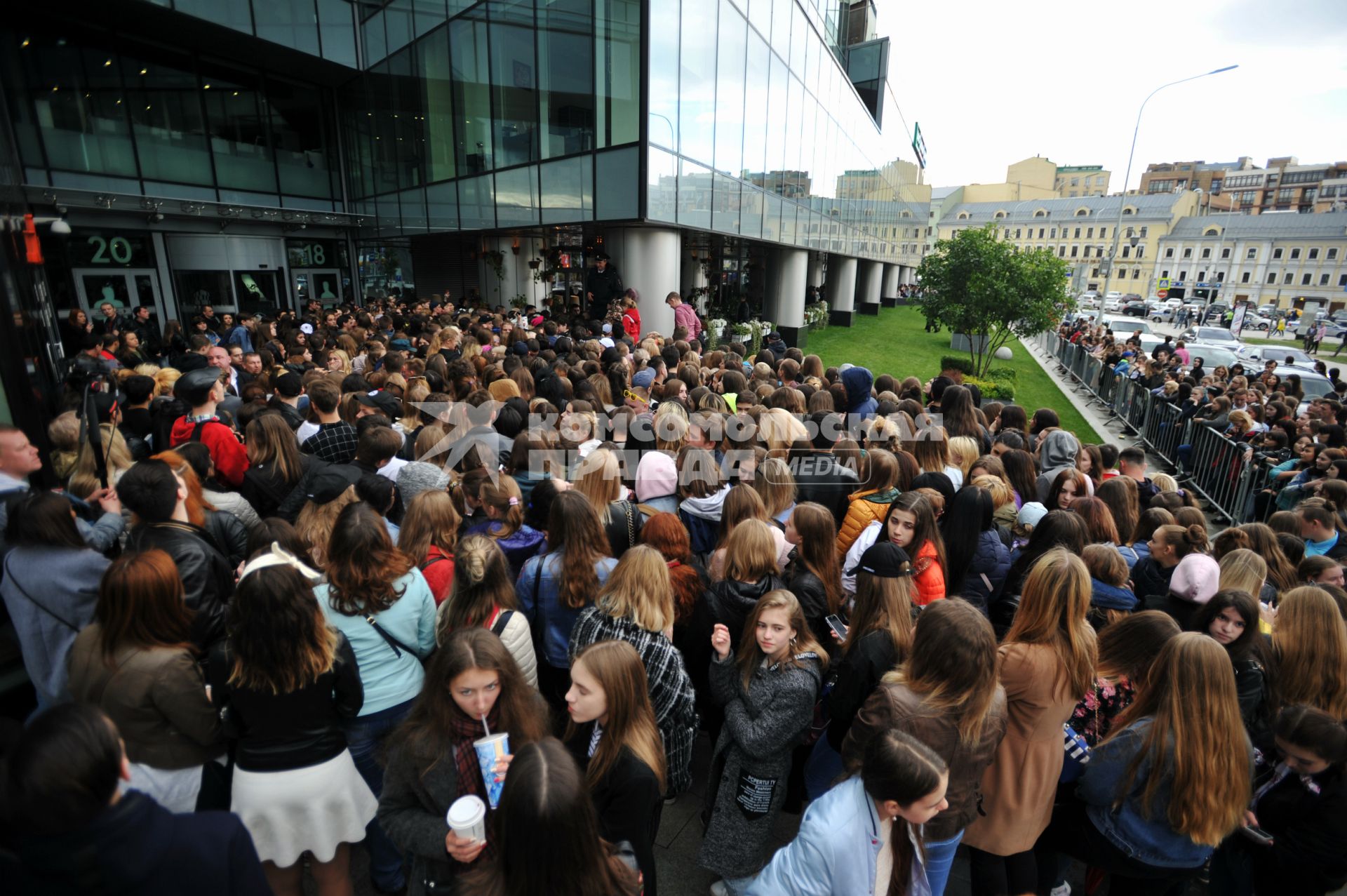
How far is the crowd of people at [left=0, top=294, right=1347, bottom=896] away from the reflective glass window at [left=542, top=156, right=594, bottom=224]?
1014cm

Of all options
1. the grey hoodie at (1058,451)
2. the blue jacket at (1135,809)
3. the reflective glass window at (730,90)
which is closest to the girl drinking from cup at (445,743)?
the blue jacket at (1135,809)

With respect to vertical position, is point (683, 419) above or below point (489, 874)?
above

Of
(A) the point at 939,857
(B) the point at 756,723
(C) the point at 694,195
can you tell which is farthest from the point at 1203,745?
(C) the point at 694,195

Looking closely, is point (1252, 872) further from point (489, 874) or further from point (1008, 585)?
point (489, 874)

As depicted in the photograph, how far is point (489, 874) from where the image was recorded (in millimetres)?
1744

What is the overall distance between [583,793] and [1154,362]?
1751 cm

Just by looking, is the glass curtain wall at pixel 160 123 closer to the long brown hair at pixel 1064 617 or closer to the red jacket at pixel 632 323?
the red jacket at pixel 632 323

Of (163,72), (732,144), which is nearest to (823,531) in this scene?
(732,144)

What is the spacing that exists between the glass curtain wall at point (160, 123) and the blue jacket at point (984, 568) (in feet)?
70.5

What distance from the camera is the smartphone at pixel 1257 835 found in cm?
265

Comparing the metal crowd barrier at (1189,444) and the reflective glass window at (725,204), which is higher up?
the reflective glass window at (725,204)

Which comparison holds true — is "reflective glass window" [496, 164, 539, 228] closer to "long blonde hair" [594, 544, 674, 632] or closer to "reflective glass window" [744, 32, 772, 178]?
"reflective glass window" [744, 32, 772, 178]

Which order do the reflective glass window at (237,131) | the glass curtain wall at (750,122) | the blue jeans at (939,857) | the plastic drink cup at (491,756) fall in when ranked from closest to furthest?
the plastic drink cup at (491,756) < the blue jeans at (939,857) < the glass curtain wall at (750,122) < the reflective glass window at (237,131)

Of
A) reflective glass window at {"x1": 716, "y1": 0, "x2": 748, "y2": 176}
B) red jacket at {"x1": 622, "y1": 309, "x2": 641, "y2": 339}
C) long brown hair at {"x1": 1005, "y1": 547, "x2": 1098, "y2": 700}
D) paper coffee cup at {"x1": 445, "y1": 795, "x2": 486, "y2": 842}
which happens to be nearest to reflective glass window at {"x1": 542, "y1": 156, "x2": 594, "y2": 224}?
red jacket at {"x1": 622, "y1": 309, "x2": 641, "y2": 339}
